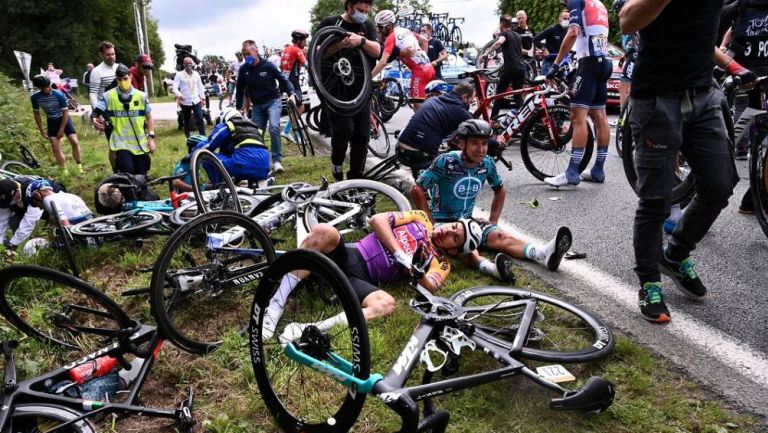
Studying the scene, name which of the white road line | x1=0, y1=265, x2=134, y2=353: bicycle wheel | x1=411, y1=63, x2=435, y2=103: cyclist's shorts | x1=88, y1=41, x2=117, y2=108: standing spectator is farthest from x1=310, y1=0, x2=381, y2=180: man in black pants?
x1=88, y1=41, x2=117, y2=108: standing spectator

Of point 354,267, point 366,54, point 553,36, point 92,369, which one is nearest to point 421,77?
point 366,54

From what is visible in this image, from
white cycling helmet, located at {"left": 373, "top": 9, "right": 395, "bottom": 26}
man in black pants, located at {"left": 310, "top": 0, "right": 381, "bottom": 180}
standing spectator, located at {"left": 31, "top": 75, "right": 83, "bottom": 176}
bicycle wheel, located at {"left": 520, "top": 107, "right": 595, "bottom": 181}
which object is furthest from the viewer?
standing spectator, located at {"left": 31, "top": 75, "right": 83, "bottom": 176}

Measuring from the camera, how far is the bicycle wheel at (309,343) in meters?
2.05

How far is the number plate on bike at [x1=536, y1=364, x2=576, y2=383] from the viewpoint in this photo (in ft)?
8.18

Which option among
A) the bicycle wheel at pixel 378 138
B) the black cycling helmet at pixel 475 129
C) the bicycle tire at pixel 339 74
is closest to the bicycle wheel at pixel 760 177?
the black cycling helmet at pixel 475 129

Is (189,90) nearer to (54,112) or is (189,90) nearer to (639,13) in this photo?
(54,112)

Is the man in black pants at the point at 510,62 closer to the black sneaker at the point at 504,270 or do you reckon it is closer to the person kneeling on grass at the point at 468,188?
the person kneeling on grass at the point at 468,188

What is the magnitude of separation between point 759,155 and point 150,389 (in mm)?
4478

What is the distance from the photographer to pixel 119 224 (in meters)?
4.93

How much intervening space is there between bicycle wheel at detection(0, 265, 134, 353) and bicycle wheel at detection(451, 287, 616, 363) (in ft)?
6.63

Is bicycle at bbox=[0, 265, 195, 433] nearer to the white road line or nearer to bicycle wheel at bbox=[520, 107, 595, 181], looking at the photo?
the white road line

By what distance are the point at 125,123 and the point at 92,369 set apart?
18.1ft

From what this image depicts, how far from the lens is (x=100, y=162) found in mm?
10898

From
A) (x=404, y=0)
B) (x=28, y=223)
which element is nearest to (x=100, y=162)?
(x=28, y=223)
